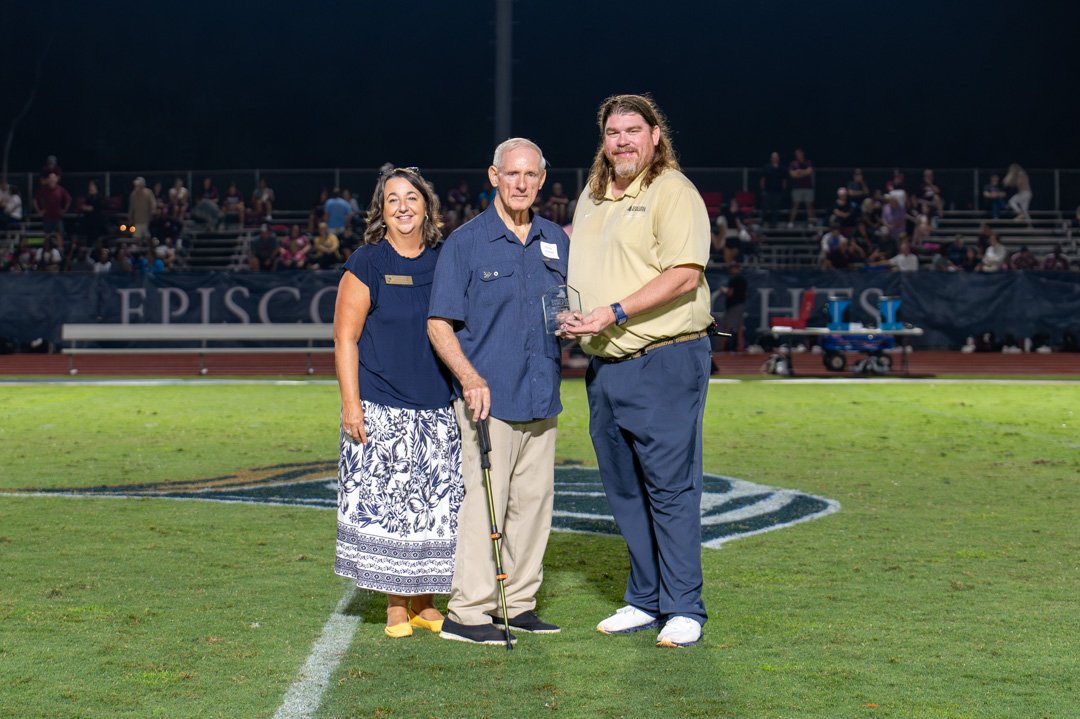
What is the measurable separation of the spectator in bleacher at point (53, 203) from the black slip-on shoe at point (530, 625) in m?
26.2

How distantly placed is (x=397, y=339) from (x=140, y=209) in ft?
82.9

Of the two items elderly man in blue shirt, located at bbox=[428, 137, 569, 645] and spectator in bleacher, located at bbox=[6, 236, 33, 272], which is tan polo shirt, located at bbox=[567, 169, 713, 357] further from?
spectator in bleacher, located at bbox=[6, 236, 33, 272]

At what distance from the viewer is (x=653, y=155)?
17.5 feet

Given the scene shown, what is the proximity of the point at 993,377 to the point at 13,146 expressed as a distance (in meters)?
30.4

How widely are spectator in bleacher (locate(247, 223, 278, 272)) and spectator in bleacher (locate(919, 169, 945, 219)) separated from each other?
1407cm

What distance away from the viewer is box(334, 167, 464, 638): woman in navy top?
5426mm

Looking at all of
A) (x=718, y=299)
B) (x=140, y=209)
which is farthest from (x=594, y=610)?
(x=140, y=209)

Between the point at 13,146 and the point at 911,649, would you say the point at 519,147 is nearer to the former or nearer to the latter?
the point at 911,649

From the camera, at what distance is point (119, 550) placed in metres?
7.18

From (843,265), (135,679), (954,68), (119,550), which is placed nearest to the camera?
(135,679)

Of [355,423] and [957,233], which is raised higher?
[957,233]

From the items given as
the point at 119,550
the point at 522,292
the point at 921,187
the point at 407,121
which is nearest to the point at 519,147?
the point at 522,292

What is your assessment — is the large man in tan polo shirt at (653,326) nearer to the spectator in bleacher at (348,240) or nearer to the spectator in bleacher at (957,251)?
the spectator in bleacher at (348,240)

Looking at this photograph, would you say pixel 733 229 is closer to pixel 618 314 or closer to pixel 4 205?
pixel 4 205
